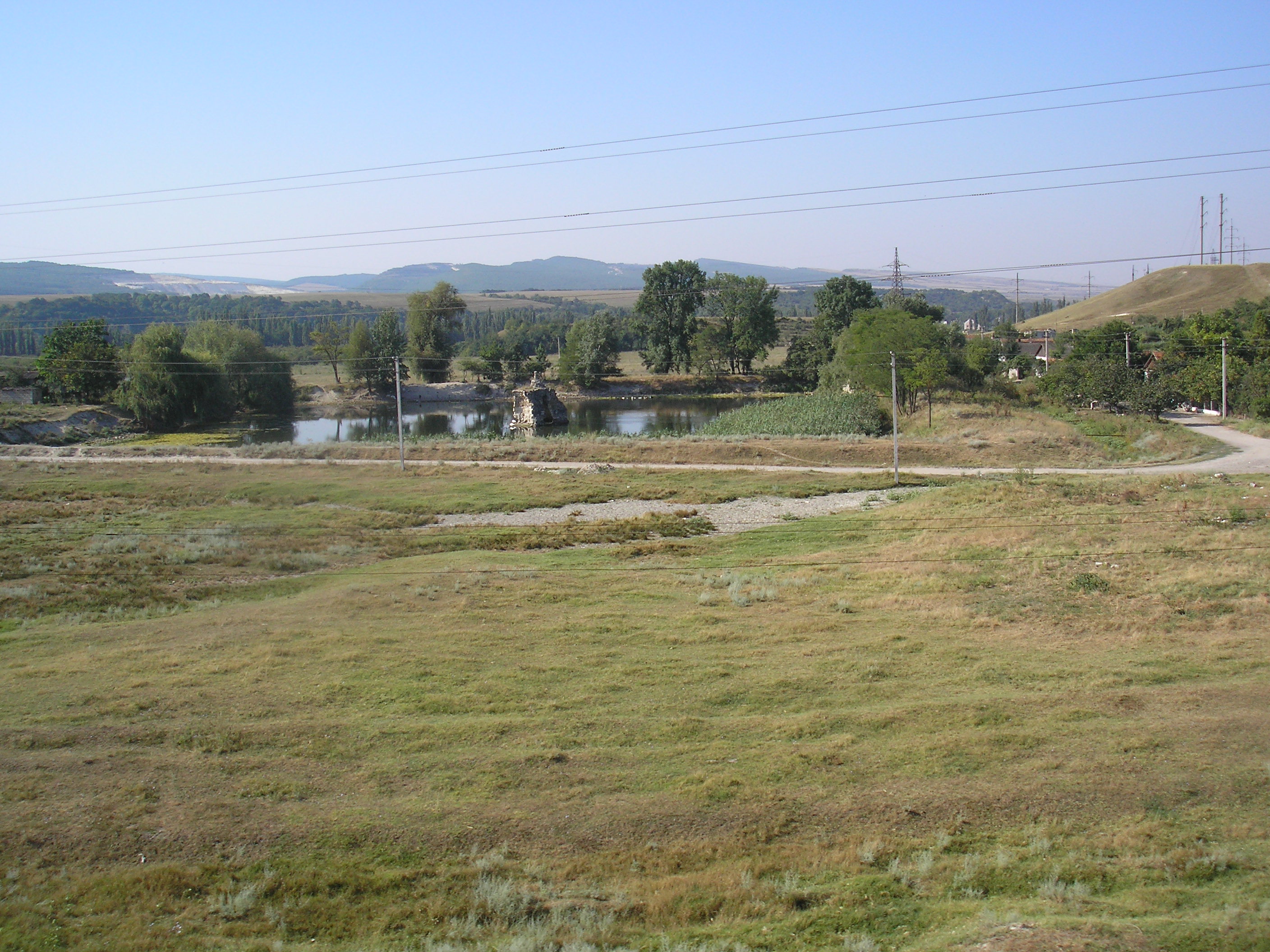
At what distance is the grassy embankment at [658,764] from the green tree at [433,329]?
104051mm

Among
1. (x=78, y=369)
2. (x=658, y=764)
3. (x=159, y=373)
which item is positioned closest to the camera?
(x=658, y=764)

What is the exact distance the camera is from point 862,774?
40.7ft

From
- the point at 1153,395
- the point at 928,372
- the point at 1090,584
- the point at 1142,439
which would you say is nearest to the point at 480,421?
the point at 928,372

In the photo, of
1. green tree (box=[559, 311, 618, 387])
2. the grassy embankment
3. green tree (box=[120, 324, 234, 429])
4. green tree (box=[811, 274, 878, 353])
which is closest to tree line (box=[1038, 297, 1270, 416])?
green tree (box=[811, 274, 878, 353])

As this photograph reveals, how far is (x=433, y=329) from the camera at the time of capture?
Answer: 129750mm

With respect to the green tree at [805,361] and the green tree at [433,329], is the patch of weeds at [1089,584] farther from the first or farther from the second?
the green tree at [433,329]

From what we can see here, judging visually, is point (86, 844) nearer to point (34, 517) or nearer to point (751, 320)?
point (34, 517)

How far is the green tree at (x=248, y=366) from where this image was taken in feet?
308

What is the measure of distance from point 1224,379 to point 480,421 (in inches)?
2741

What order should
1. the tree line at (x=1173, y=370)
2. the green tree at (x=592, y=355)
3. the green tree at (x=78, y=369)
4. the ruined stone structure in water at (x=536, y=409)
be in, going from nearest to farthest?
the tree line at (x=1173, y=370) < the green tree at (x=78, y=369) < the ruined stone structure in water at (x=536, y=409) < the green tree at (x=592, y=355)

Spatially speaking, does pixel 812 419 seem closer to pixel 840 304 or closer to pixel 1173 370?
pixel 1173 370

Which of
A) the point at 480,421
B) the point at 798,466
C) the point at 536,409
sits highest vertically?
the point at 536,409

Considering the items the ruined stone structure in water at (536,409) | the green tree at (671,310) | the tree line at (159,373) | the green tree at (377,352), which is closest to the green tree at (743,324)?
the green tree at (671,310)

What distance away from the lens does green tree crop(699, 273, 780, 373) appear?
125 m
